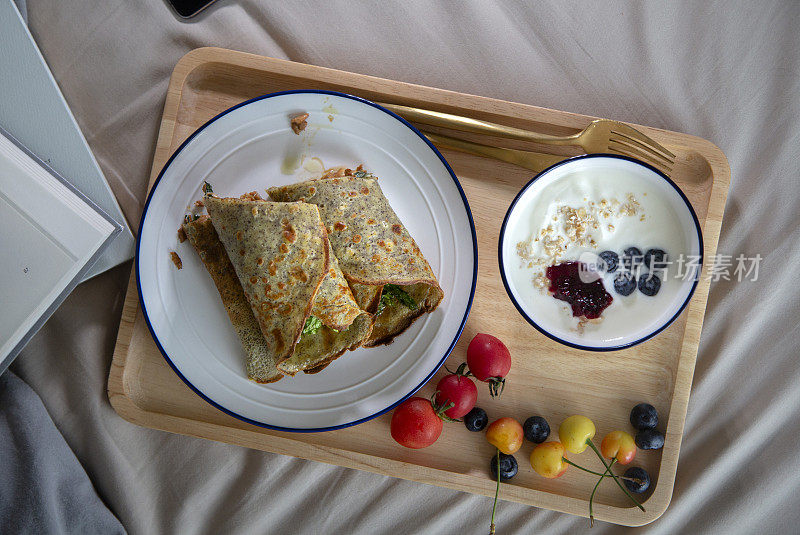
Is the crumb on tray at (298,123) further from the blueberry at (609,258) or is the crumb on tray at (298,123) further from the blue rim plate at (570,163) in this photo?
the blueberry at (609,258)

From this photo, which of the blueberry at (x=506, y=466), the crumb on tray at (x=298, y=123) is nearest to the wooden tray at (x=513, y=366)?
the blueberry at (x=506, y=466)

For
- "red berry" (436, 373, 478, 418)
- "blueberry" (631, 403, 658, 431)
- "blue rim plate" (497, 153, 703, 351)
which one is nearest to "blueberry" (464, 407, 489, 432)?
"red berry" (436, 373, 478, 418)

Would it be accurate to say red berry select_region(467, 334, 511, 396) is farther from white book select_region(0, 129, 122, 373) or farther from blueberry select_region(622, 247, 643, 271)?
white book select_region(0, 129, 122, 373)

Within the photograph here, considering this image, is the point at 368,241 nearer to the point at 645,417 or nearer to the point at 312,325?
the point at 312,325

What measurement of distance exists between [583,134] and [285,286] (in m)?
0.91

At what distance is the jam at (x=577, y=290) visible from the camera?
146 cm

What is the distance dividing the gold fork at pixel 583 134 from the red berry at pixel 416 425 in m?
0.78

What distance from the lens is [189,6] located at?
1.77 meters

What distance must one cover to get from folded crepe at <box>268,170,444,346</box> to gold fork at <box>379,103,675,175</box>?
240mm

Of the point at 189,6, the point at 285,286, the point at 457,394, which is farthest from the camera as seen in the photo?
the point at 189,6

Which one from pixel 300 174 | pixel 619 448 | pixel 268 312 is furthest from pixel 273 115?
pixel 619 448

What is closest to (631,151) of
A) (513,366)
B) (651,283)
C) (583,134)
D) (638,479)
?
(583,134)

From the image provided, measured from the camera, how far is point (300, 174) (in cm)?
162

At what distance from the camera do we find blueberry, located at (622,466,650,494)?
162cm
